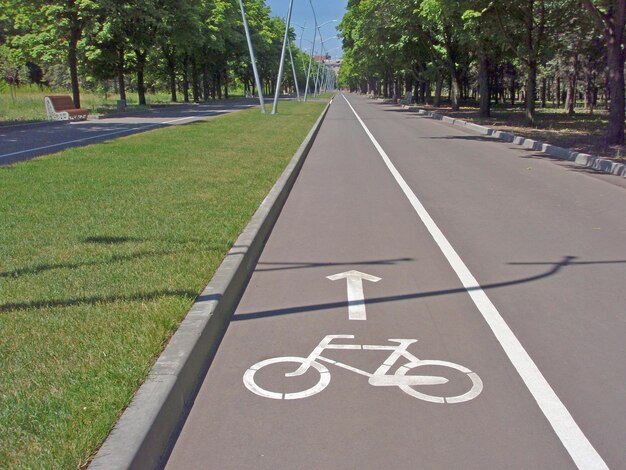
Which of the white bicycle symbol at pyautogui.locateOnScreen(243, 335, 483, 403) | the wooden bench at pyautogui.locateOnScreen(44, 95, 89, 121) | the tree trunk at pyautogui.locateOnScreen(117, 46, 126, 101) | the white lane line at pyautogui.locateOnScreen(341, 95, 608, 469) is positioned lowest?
the white lane line at pyautogui.locateOnScreen(341, 95, 608, 469)

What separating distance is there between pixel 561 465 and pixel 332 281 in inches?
130

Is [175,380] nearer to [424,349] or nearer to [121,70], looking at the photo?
[424,349]

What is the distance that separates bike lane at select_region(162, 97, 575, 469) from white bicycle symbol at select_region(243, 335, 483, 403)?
36 millimetres

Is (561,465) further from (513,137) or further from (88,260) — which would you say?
(513,137)

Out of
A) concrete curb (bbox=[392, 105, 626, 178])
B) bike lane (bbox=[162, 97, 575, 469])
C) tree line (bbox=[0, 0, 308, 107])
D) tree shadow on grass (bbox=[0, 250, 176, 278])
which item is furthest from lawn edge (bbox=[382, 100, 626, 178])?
tree line (bbox=[0, 0, 308, 107])

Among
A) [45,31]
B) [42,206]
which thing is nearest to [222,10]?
[45,31]

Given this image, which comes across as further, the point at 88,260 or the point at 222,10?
the point at 222,10

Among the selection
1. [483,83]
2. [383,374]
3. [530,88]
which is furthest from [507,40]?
[383,374]

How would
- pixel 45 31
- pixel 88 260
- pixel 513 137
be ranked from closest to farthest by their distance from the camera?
pixel 88 260 → pixel 513 137 → pixel 45 31

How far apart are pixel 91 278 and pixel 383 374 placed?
8.94 ft

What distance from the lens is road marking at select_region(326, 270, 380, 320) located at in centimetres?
533

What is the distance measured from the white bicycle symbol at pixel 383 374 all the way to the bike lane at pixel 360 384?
4 centimetres

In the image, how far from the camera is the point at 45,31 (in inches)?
1559

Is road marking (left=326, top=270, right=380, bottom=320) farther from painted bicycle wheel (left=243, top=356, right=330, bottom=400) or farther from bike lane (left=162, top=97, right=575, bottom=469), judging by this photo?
painted bicycle wheel (left=243, top=356, right=330, bottom=400)
